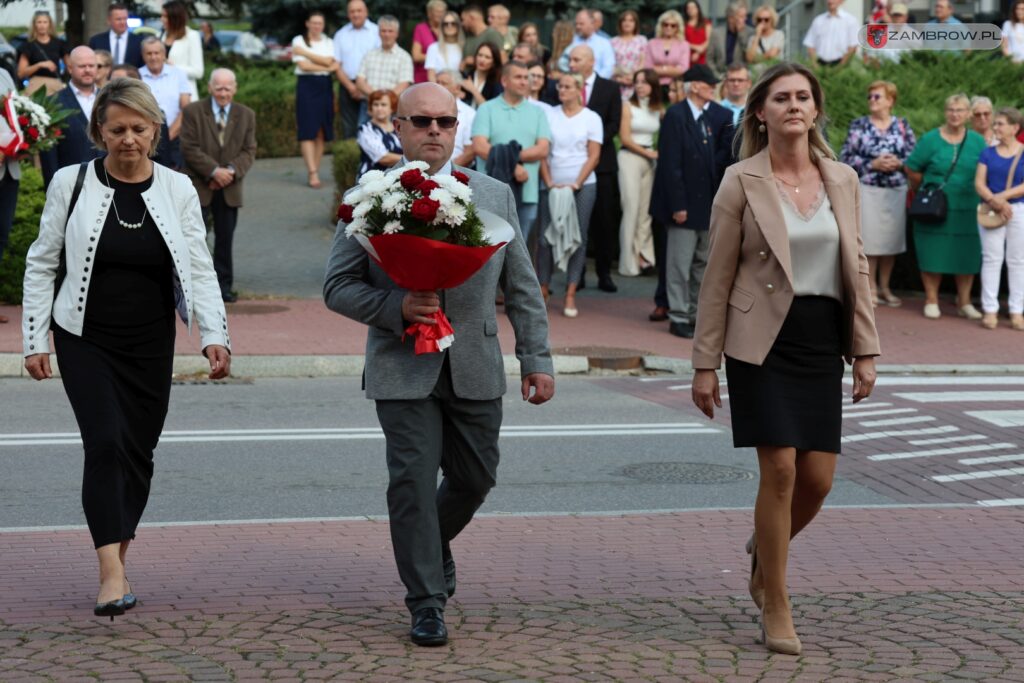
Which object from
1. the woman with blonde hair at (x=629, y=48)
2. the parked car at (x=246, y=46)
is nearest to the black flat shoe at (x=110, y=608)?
the woman with blonde hair at (x=629, y=48)

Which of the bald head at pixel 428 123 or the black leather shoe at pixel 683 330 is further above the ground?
the bald head at pixel 428 123

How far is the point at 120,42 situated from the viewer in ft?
60.8

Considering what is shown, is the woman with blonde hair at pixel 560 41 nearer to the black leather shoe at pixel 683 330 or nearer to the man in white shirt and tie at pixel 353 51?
the man in white shirt and tie at pixel 353 51

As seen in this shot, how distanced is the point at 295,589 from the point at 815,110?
2666mm

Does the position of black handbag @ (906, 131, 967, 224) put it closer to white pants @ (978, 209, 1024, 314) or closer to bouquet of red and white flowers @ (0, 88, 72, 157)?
white pants @ (978, 209, 1024, 314)

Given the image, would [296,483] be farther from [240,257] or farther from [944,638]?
[240,257]

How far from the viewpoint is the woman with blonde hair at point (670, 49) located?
2042cm

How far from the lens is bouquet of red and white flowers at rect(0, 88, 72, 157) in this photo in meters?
13.3

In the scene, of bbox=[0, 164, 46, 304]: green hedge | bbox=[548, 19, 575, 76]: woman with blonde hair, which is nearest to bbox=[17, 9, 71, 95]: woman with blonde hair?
bbox=[0, 164, 46, 304]: green hedge

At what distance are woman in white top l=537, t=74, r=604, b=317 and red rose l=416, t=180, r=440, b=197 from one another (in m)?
9.87

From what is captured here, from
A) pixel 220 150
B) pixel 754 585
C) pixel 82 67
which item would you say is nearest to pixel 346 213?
pixel 754 585

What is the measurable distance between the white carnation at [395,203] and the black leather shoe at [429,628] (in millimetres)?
1362

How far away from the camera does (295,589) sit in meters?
6.57

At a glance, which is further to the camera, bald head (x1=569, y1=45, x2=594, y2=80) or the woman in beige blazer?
bald head (x1=569, y1=45, x2=594, y2=80)
